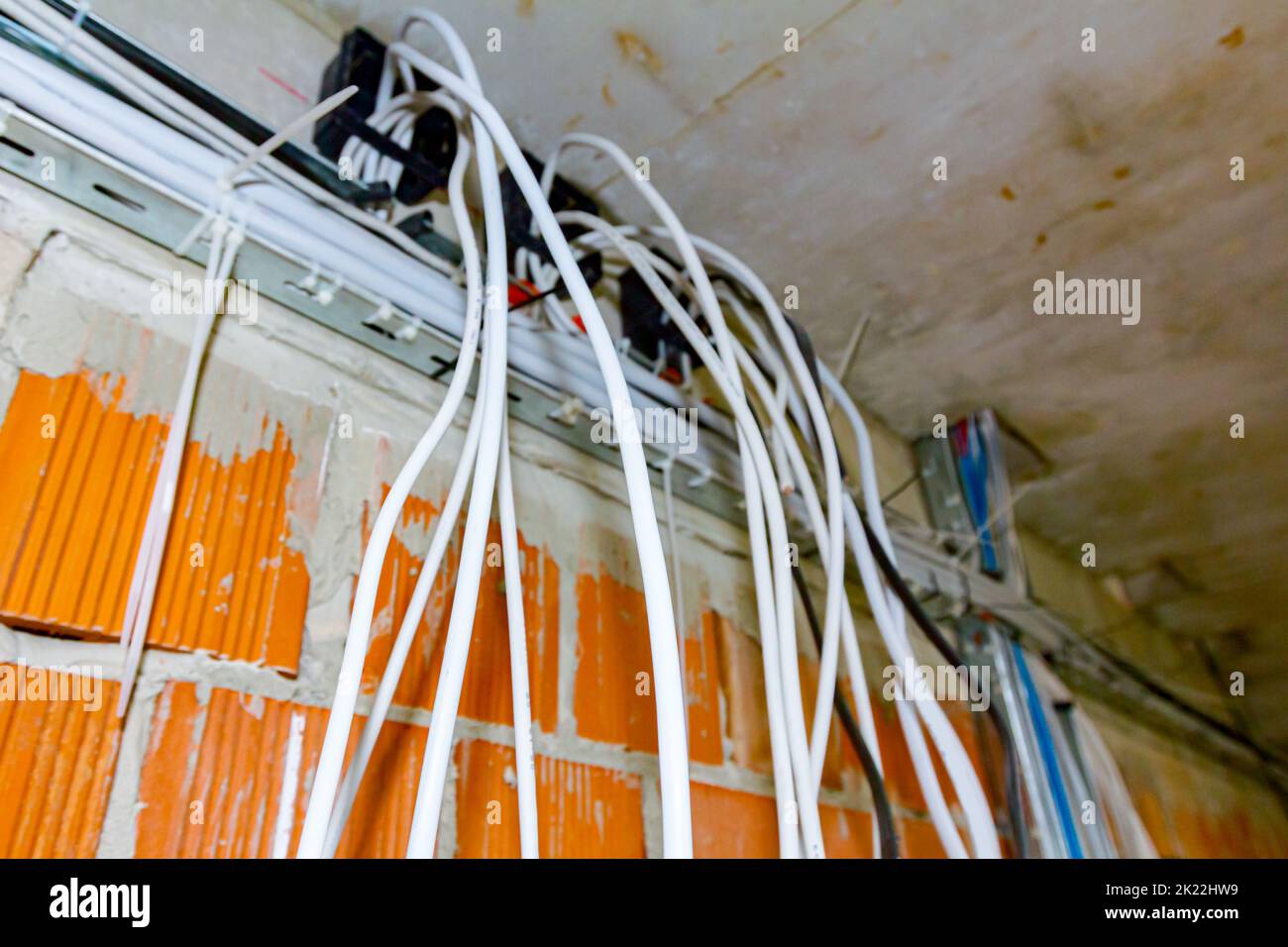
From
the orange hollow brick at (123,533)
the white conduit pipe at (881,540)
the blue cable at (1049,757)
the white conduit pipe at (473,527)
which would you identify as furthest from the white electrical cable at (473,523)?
the blue cable at (1049,757)

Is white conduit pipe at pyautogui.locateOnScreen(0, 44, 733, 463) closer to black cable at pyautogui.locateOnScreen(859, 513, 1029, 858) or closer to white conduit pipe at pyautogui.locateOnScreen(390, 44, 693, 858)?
white conduit pipe at pyautogui.locateOnScreen(390, 44, 693, 858)

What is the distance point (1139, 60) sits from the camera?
0.75 m

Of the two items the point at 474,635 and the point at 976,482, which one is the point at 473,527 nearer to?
the point at 474,635

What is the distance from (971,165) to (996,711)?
56 centimetres

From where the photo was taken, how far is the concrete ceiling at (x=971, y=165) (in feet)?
2.36

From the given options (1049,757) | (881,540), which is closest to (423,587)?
(881,540)

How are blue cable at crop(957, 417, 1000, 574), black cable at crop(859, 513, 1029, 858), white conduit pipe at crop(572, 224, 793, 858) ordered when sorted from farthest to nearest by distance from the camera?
1. blue cable at crop(957, 417, 1000, 574)
2. black cable at crop(859, 513, 1029, 858)
3. white conduit pipe at crop(572, 224, 793, 858)

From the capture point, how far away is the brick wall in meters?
0.37

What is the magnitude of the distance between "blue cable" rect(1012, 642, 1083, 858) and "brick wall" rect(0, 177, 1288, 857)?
461mm

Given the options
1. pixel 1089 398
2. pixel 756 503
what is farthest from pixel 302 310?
pixel 1089 398

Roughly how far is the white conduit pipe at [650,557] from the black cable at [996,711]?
1.11ft

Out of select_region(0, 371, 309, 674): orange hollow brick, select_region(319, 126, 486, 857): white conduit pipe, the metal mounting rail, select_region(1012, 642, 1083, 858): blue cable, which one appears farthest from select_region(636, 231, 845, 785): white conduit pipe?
select_region(1012, 642, 1083, 858): blue cable

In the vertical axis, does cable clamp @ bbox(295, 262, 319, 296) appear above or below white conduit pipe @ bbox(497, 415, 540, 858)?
above

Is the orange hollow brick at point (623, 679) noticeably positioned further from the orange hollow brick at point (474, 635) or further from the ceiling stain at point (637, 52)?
the ceiling stain at point (637, 52)
